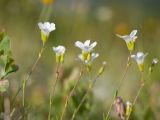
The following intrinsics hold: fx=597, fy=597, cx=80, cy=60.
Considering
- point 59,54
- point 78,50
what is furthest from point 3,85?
point 78,50

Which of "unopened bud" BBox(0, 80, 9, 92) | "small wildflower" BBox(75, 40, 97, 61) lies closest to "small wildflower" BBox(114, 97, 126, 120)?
"small wildflower" BBox(75, 40, 97, 61)

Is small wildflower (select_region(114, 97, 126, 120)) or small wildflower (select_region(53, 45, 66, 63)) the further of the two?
small wildflower (select_region(114, 97, 126, 120))

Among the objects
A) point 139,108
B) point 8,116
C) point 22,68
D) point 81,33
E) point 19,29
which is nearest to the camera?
point 8,116

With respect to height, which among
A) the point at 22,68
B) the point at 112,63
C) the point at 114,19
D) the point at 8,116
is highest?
the point at 8,116

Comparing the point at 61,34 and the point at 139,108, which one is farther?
the point at 61,34

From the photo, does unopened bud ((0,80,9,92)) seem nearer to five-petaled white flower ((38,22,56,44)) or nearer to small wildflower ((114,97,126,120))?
five-petaled white flower ((38,22,56,44))

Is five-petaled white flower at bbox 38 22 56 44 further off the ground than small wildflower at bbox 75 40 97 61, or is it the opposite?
five-petaled white flower at bbox 38 22 56 44

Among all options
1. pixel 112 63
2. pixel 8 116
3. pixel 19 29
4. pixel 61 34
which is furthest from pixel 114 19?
pixel 8 116

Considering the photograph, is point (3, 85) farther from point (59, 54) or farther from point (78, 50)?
point (78, 50)

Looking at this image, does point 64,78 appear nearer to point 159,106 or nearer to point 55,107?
point 55,107
